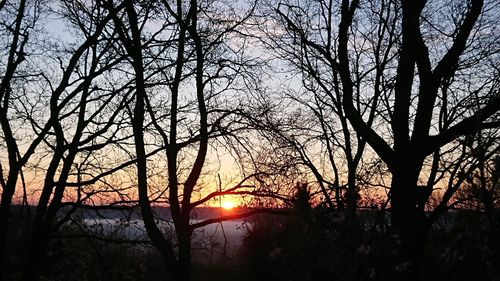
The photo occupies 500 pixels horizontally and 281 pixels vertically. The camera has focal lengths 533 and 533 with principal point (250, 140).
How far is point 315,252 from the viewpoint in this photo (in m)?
5.98

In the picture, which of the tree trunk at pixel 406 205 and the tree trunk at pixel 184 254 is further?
the tree trunk at pixel 184 254

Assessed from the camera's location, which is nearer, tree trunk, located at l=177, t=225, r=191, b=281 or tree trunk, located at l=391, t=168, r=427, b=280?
tree trunk, located at l=391, t=168, r=427, b=280

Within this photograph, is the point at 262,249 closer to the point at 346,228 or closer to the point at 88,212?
the point at 88,212

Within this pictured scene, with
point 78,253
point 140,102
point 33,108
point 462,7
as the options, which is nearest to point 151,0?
point 140,102

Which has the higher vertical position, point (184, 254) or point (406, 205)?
point (406, 205)

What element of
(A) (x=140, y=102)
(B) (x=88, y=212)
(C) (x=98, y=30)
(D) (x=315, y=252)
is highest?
(C) (x=98, y=30)

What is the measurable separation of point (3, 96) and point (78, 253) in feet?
51.0

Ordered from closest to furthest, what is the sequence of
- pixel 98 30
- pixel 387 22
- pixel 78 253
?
1. pixel 98 30
2. pixel 387 22
3. pixel 78 253

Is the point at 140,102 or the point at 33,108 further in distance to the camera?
the point at 33,108

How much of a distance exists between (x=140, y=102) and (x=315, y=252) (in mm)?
6283

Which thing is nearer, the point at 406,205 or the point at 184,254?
the point at 406,205

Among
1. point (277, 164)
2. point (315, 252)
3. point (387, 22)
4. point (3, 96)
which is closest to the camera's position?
point (315, 252)

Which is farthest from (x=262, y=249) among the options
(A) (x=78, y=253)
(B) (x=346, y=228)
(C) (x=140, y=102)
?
(B) (x=346, y=228)

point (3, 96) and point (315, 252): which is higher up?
point (3, 96)
